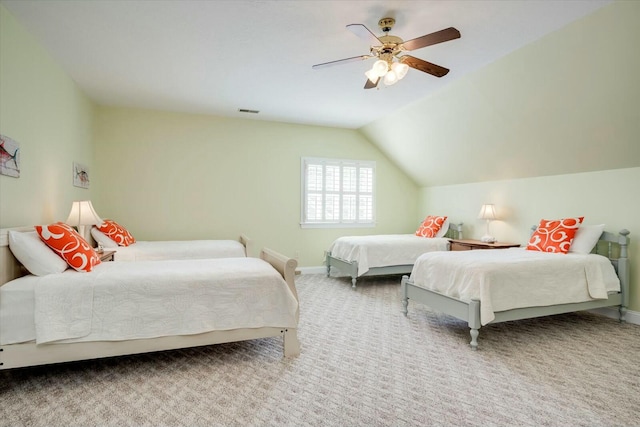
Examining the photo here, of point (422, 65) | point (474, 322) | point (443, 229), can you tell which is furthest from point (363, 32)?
point (443, 229)

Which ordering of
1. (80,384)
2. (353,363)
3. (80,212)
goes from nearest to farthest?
(80,384)
(353,363)
(80,212)

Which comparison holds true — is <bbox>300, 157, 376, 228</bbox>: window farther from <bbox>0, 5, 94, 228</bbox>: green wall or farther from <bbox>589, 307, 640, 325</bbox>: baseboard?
<bbox>589, 307, 640, 325</bbox>: baseboard

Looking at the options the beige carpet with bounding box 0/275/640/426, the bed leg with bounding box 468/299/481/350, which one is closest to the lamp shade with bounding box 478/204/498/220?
the beige carpet with bounding box 0/275/640/426

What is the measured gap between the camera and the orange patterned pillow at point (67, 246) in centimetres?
271

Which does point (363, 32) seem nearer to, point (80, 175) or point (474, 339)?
point (474, 339)

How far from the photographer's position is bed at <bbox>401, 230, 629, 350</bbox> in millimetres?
3115

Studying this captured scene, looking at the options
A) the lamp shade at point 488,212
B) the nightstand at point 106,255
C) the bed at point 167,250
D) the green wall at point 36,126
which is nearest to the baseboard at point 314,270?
the bed at point 167,250

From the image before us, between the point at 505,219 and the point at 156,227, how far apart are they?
5104 millimetres

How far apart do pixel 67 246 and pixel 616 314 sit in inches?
204

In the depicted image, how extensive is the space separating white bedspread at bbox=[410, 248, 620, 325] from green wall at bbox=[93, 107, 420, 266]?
296 centimetres

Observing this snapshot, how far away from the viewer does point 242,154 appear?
5.95 m

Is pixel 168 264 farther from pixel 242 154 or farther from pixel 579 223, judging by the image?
pixel 579 223

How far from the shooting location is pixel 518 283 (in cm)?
321

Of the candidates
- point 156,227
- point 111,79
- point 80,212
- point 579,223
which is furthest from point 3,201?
point 579,223
